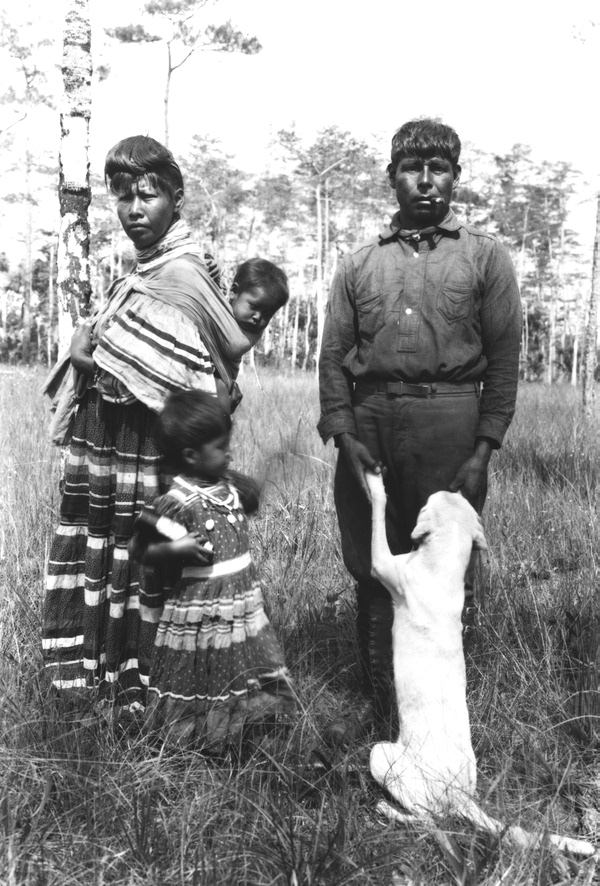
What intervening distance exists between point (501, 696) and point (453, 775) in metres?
0.66

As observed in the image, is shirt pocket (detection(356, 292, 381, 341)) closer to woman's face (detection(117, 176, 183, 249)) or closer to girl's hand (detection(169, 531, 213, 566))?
woman's face (detection(117, 176, 183, 249))

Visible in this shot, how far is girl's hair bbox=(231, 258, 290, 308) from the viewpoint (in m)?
2.79

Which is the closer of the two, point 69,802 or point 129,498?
point 69,802

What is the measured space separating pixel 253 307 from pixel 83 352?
0.78 metres

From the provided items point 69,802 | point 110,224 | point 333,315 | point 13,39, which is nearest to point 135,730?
point 69,802

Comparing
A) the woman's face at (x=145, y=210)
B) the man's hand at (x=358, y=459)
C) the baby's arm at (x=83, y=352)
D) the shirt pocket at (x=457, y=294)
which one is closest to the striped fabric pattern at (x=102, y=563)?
the baby's arm at (x=83, y=352)

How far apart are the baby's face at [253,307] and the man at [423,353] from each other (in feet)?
1.24

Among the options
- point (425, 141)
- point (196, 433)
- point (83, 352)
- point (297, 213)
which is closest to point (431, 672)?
point (196, 433)

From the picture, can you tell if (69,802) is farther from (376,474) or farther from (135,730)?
(376,474)

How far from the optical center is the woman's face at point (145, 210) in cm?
224

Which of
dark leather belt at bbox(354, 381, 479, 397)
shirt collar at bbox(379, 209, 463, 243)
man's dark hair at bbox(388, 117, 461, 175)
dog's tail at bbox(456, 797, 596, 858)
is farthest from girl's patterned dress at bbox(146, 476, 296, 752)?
man's dark hair at bbox(388, 117, 461, 175)

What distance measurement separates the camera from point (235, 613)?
6.75 feet

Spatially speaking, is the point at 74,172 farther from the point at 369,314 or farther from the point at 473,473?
the point at 473,473

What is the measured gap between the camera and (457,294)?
2.43 meters
